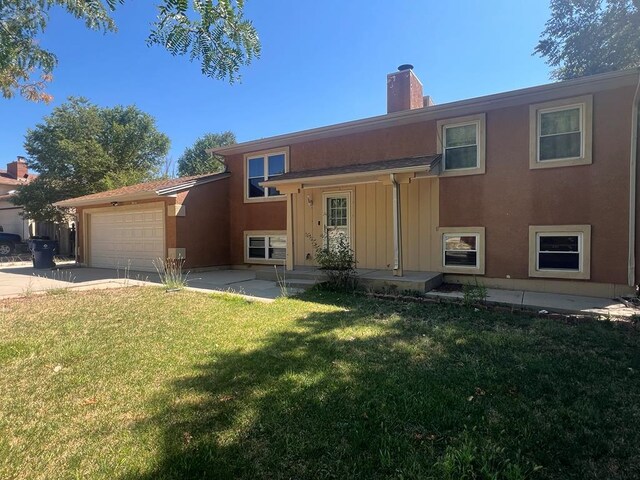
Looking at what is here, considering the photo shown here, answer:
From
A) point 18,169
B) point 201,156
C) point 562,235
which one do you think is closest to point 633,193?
point 562,235

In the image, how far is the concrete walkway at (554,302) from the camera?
655 cm

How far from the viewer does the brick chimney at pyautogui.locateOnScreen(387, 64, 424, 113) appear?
11.1 m

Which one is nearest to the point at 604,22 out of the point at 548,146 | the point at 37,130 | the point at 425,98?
the point at 425,98

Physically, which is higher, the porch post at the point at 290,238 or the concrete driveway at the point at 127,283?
the porch post at the point at 290,238

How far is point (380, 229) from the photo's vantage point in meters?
10.4

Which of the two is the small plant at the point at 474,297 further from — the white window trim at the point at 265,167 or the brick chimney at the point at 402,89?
the white window trim at the point at 265,167

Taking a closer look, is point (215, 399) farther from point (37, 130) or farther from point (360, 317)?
point (37, 130)

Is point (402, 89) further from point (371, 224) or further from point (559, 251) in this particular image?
point (559, 251)

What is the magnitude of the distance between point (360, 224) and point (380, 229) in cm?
65

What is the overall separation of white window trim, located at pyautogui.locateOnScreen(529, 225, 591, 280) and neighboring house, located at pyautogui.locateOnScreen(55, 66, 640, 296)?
0.07ft

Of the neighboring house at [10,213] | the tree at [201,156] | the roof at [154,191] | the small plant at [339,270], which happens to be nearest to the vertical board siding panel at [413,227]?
the small plant at [339,270]

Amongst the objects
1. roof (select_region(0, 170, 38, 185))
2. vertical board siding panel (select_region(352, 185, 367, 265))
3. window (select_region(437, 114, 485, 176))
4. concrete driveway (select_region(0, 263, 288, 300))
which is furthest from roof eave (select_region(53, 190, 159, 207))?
roof (select_region(0, 170, 38, 185))

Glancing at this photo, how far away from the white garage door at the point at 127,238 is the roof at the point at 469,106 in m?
4.75

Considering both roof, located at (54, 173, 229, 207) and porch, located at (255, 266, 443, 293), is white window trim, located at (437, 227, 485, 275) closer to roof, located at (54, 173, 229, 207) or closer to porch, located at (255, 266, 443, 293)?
porch, located at (255, 266, 443, 293)
